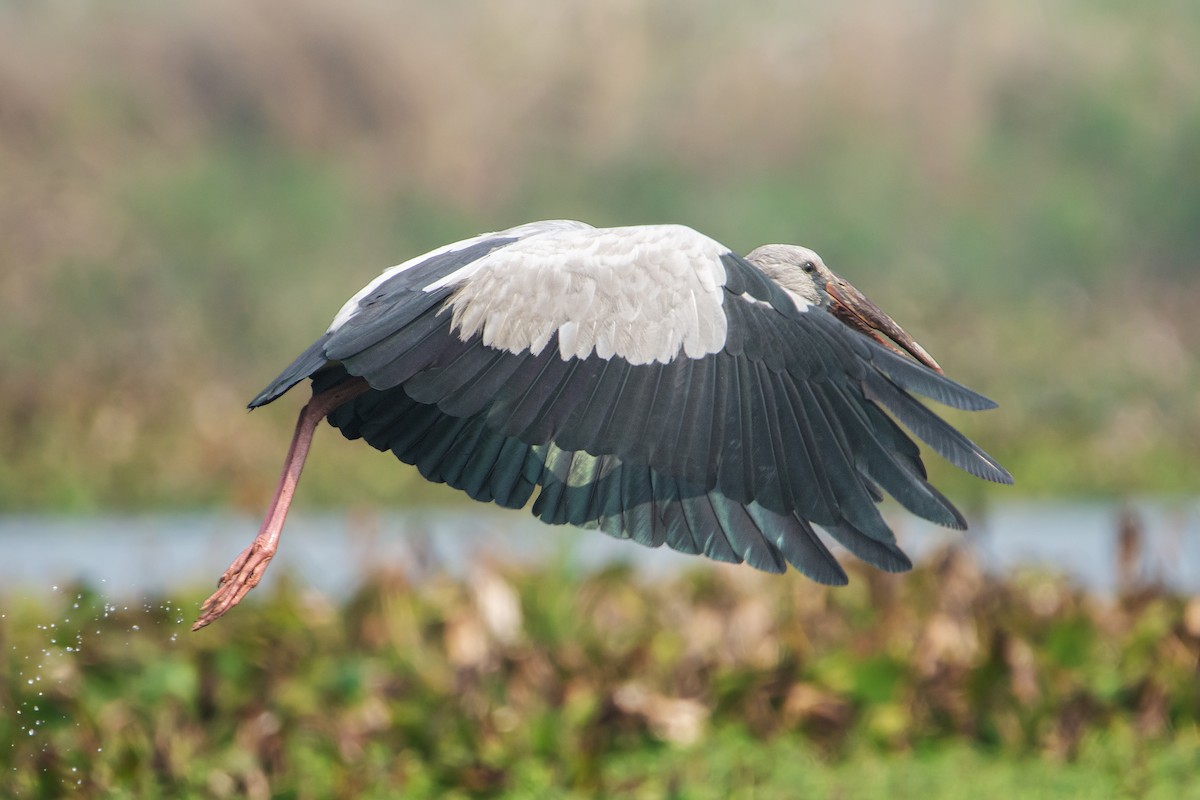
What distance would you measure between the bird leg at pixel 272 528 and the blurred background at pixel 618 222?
61.4 inches

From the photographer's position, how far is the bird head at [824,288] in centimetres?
439

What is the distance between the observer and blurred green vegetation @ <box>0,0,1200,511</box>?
43.1 feet

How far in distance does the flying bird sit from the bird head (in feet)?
1.58

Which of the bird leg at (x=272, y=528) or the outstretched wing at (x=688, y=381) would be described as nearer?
the outstretched wing at (x=688, y=381)

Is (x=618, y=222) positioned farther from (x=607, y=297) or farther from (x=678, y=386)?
(x=678, y=386)

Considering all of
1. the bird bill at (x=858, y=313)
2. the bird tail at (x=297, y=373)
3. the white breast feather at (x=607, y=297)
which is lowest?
the bird tail at (x=297, y=373)

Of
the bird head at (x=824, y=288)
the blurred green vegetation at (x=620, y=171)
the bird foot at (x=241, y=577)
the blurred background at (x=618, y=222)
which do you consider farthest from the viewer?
the blurred green vegetation at (x=620, y=171)

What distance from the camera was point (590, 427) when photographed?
3.72 metres

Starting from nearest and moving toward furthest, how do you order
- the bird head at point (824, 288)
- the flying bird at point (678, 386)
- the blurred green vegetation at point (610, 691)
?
the flying bird at point (678, 386), the bird head at point (824, 288), the blurred green vegetation at point (610, 691)

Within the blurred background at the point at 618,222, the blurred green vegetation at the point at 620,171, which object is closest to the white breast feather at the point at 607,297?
the blurred background at the point at 618,222

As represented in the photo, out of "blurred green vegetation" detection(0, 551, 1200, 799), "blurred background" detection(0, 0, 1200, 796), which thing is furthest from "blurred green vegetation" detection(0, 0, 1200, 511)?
"blurred green vegetation" detection(0, 551, 1200, 799)

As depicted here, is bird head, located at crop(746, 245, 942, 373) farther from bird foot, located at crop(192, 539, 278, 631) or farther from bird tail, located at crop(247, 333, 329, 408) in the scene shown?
bird foot, located at crop(192, 539, 278, 631)

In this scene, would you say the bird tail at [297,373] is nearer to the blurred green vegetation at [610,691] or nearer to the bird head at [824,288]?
the bird head at [824,288]

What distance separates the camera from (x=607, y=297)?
3.83 m
